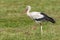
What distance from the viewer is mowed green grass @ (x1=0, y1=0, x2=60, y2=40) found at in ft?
35.7

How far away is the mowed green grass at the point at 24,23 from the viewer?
10891 mm

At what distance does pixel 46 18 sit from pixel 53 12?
7.09 meters

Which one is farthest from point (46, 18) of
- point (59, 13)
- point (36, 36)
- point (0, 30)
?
point (59, 13)

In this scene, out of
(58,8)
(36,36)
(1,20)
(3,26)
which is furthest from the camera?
(58,8)

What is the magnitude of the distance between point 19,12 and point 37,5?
9.45 ft

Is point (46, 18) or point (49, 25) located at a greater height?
point (46, 18)

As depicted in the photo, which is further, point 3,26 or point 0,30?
point 3,26

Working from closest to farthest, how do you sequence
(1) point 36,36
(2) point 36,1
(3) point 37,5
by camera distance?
(1) point 36,36 < (3) point 37,5 < (2) point 36,1

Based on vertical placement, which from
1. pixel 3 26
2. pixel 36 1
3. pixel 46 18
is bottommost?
pixel 36 1

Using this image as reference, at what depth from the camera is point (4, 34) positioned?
11.3m

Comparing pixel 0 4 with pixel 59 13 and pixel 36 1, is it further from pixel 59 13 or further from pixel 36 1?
pixel 59 13

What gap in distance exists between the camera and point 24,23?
14.3 m

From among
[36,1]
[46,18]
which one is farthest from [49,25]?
[36,1]

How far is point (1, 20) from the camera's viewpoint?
1577cm
